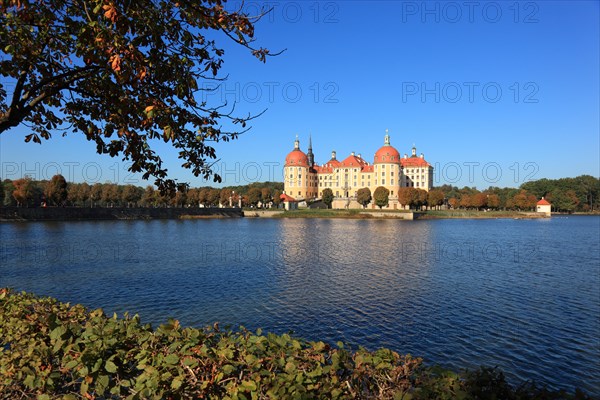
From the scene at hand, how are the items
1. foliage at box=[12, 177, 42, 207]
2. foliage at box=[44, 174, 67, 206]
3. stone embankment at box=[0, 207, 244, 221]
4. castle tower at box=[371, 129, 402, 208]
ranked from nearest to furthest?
stone embankment at box=[0, 207, 244, 221], foliage at box=[12, 177, 42, 207], foliage at box=[44, 174, 67, 206], castle tower at box=[371, 129, 402, 208]

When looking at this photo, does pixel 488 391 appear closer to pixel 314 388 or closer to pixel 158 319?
pixel 314 388

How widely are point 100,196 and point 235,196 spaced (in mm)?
48883

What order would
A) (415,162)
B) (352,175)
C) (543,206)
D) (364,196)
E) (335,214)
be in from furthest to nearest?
(415,162) < (352,175) < (543,206) < (364,196) < (335,214)

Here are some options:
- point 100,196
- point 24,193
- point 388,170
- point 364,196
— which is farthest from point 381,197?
point 24,193

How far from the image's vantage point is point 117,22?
4.05 meters

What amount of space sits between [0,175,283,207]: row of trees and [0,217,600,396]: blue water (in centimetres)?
3719

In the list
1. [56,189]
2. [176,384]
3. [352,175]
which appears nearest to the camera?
[176,384]

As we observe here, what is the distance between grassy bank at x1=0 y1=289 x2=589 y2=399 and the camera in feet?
11.8

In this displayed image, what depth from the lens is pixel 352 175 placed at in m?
139

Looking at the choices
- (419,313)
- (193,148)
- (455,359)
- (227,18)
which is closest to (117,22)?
(227,18)

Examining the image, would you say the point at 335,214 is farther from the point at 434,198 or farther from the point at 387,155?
the point at 434,198

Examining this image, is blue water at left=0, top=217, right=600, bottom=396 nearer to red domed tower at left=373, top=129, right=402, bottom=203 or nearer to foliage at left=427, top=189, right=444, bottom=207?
foliage at left=427, top=189, right=444, bottom=207

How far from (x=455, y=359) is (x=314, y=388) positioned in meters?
9.01

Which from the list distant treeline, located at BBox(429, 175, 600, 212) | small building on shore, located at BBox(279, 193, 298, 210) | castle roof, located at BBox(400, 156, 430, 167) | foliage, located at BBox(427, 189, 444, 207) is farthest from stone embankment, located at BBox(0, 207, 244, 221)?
distant treeline, located at BBox(429, 175, 600, 212)
